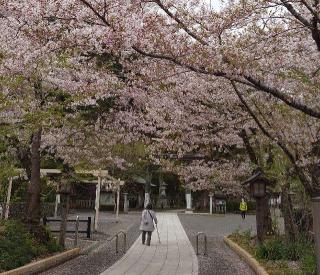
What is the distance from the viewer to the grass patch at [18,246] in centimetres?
922

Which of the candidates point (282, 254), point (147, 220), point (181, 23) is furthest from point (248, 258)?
point (181, 23)

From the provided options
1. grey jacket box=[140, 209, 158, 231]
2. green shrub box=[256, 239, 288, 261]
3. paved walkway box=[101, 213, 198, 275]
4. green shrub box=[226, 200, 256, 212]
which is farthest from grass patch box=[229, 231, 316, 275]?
green shrub box=[226, 200, 256, 212]

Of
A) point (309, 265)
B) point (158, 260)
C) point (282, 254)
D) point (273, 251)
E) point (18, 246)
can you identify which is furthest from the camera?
point (158, 260)

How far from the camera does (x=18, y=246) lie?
10.3m

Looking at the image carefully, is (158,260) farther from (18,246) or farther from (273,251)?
(18,246)

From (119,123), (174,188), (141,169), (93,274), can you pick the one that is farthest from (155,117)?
(174,188)

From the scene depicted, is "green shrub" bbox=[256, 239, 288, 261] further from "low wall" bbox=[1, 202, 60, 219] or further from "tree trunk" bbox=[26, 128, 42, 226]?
"low wall" bbox=[1, 202, 60, 219]

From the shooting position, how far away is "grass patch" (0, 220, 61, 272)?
9219 mm

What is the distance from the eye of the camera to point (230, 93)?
35.4ft

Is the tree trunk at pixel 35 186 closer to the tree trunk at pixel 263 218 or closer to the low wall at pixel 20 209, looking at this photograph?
the low wall at pixel 20 209

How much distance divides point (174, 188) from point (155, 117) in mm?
36625

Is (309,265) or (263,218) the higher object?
(263,218)

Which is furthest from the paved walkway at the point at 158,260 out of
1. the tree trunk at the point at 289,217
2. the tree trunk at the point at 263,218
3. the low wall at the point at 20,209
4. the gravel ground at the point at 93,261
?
the low wall at the point at 20,209

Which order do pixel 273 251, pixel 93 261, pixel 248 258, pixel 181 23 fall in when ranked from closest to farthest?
pixel 181 23, pixel 273 251, pixel 248 258, pixel 93 261
